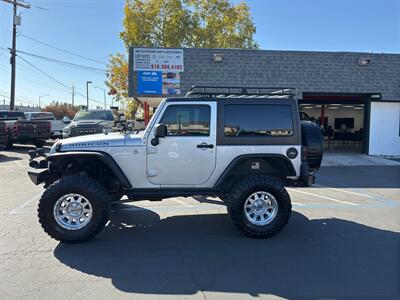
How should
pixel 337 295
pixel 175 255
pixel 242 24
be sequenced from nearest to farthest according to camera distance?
pixel 337 295 < pixel 175 255 < pixel 242 24

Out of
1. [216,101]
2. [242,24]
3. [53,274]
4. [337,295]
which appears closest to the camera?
[337,295]

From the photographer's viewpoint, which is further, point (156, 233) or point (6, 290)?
point (156, 233)

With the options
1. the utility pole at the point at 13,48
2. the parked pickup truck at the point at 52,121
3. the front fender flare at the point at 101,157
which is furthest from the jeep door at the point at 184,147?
the utility pole at the point at 13,48

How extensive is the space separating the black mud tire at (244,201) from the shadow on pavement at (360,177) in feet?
16.6

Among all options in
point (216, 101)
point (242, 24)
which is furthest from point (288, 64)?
point (242, 24)

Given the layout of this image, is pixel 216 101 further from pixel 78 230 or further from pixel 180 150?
pixel 78 230

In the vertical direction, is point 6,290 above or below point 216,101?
below

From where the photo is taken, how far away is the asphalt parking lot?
12.6 feet

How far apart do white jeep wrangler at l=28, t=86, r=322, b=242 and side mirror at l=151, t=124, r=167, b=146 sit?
15 millimetres

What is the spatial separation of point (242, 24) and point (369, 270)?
34287mm

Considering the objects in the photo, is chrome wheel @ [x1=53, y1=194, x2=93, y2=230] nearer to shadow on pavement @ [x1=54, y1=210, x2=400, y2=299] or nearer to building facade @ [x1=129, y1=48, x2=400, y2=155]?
shadow on pavement @ [x1=54, y1=210, x2=400, y2=299]

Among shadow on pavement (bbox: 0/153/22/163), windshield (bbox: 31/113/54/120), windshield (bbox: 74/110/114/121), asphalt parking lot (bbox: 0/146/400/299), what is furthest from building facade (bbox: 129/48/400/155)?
windshield (bbox: 31/113/54/120)

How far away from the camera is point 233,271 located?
4277 millimetres

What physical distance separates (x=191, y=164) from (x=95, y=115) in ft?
38.0
